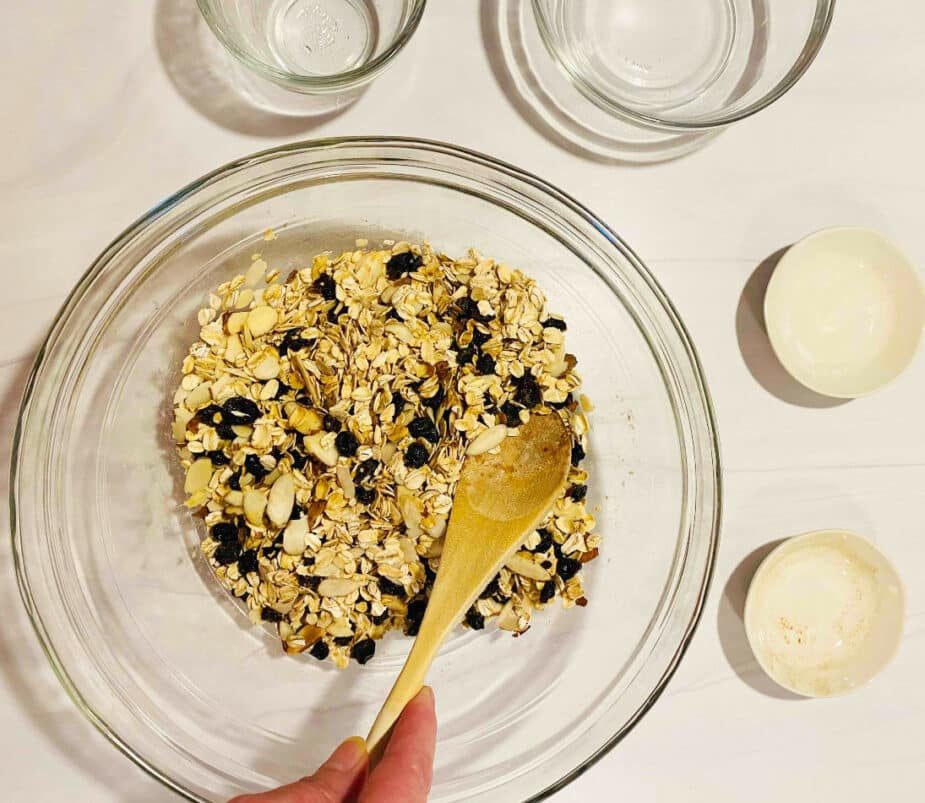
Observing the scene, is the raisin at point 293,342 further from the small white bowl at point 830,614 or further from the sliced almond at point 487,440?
the small white bowl at point 830,614

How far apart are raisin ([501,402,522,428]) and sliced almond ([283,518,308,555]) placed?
0.26 m

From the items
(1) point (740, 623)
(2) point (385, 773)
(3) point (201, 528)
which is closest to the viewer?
(2) point (385, 773)

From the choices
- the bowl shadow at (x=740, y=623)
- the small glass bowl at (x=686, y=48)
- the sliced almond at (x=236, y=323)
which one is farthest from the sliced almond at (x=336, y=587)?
the small glass bowl at (x=686, y=48)

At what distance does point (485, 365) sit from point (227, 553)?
37 cm

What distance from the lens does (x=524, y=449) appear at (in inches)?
35.8

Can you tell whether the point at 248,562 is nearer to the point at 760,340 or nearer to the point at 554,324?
the point at 554,324

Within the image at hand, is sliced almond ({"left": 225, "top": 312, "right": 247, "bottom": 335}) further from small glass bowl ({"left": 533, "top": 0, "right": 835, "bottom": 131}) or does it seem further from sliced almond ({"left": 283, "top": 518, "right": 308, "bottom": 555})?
small glass bowl ({"left": 533, "top": 0, "right": 835, "bottom": 131})

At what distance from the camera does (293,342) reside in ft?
3.01

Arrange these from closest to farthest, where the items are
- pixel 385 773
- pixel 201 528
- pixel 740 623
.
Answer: pixel 385 773
pixel 201 528
pixel 740 623

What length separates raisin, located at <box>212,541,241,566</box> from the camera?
3.01ft

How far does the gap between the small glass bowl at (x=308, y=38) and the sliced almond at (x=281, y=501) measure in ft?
1.64

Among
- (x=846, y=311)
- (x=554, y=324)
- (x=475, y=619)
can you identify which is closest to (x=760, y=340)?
(x=846, y=311)

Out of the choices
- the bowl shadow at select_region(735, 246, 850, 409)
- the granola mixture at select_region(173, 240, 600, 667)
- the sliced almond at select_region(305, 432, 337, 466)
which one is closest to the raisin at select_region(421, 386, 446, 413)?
the granola mixture at select_region(173, 240, 600, 667)

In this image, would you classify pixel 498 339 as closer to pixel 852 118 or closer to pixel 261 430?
pixel 261 430
